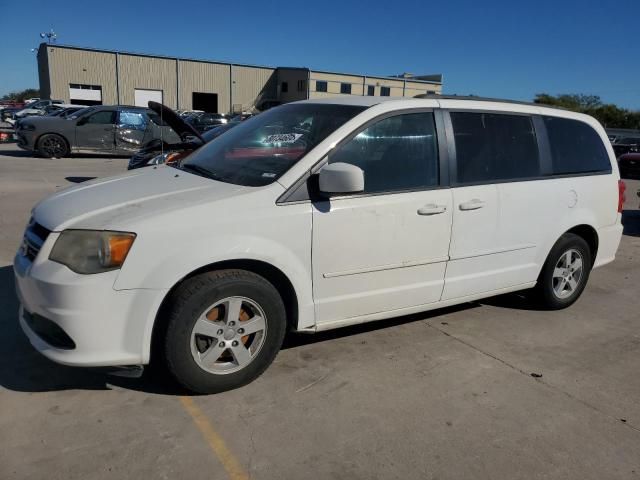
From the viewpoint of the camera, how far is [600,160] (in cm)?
487

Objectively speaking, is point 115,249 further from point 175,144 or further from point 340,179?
point 175,144

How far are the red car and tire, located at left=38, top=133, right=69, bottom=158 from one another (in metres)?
18.4

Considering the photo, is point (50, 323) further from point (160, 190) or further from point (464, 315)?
point (464, 315)

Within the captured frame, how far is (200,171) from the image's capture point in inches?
146

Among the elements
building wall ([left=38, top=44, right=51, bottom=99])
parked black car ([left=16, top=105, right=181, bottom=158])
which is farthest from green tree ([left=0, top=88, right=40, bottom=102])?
parked black car ([left=16, top=105, right=181, bottom=158])

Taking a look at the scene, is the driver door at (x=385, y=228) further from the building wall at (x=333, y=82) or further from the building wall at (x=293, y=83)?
the building wall at (x=333, y=82)

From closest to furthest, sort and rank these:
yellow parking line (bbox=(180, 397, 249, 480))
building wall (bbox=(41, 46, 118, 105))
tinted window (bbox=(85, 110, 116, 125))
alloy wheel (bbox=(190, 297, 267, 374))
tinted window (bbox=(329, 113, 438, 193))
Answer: yellow parking line (bbox=(180, 397, 249, 480)) < alloy wheel (bbox=(190, 297, 267, 374)) < tinted window (bbox=(329, 113, 438, 193)) < tinted window (bbox=(85, 110, 116, 125)) < building wall (bbox=(41, 46, 118, 105))

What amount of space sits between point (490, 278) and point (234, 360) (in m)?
2.17

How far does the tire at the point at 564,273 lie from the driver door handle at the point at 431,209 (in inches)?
57.7

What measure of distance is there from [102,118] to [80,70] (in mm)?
35064

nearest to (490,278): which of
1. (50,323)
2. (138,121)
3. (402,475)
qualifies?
(402,475)

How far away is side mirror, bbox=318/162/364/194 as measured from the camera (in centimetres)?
309

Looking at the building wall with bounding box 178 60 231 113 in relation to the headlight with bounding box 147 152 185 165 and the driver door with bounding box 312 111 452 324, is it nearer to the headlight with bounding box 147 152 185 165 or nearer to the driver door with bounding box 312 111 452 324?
the headlight with bounding box 147 152 185 165

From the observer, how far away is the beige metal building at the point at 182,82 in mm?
45625
